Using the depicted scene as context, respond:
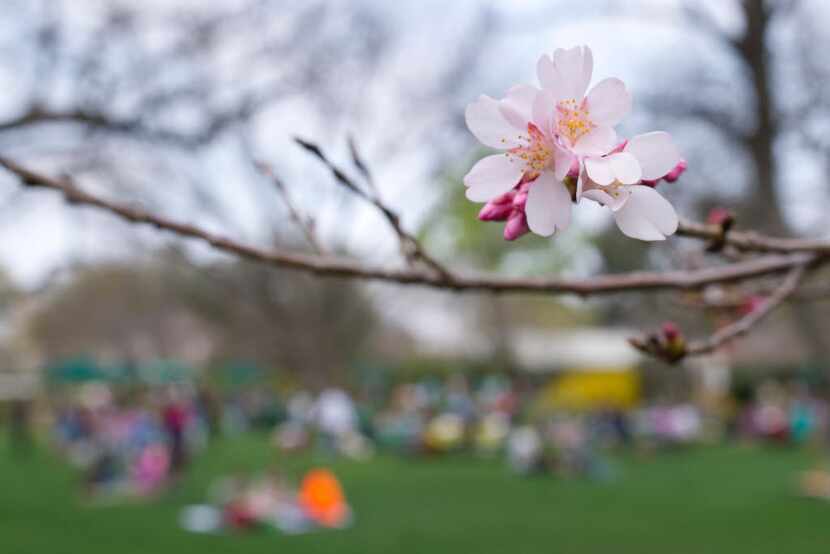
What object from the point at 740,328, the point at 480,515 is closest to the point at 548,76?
the point at 740,328

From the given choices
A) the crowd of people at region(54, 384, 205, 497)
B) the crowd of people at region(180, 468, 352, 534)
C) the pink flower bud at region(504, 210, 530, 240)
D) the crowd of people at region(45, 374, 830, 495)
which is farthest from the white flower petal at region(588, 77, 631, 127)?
the crowd of people at region(54, 384, 205, 497)

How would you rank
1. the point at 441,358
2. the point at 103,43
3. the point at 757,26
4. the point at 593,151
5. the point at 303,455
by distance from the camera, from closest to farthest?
the point at 593,151 → the point at 103,43 → the point at 757,26 → the point at 303,455 → the point at 441,358

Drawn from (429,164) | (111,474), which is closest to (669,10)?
(429,164)

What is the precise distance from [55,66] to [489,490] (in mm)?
8702

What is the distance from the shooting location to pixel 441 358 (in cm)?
3359

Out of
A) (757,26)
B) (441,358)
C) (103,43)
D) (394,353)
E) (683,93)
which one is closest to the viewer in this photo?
(103,43)

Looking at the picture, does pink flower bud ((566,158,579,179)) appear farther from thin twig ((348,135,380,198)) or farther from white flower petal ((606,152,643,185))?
thin twig ((348,135,380,198))

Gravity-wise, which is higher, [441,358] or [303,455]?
[441,358]

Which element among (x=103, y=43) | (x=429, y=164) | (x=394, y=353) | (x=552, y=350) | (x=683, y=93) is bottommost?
(x=103, y=43)

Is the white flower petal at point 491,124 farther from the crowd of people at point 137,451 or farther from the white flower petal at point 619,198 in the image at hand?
the crowd of people at point 137,451

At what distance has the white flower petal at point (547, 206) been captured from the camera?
2.37 ft

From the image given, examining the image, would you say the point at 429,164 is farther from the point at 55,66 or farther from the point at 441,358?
the point at 441,358

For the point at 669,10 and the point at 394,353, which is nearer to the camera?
the point at 669,10

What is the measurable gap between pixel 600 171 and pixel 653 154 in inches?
2.1
